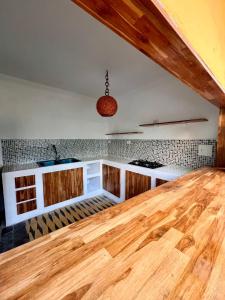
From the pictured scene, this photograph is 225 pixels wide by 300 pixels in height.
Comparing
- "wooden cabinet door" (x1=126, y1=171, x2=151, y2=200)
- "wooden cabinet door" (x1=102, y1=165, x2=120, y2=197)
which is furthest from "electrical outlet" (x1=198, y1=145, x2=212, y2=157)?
"wooden cabinet door" (x1=102, y1=165, x2=120, y2=197)

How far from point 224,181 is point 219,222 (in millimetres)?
762

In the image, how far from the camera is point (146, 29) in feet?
1.59

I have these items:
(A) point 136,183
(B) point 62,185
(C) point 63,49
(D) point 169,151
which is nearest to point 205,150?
(D) point 169,151

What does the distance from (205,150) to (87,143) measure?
2.42 m

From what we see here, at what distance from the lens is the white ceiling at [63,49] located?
1133 millimetres

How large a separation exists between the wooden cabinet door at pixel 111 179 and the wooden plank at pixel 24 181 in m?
1.38

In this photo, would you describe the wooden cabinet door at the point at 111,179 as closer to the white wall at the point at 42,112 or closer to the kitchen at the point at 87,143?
the kitchen at the point at 87,143

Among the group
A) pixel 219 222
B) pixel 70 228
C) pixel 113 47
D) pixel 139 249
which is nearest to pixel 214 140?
pixel 219 222

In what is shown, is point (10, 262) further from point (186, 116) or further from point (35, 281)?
point (186, 116)

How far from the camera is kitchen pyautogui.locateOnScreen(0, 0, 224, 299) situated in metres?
0.60

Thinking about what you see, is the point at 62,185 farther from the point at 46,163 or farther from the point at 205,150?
the point at 205,150

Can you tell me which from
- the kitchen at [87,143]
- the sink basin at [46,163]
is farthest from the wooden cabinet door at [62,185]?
the sink basin at [46,163]

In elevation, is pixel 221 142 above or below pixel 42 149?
above

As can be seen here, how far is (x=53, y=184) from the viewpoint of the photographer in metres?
2.37
